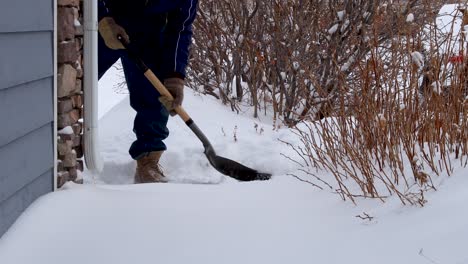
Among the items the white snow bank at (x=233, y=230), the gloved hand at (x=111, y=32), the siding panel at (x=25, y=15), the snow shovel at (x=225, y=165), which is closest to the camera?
the white snow bank at (x=233, y=230)

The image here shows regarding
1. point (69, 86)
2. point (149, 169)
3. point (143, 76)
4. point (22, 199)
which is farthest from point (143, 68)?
point (22, 199)

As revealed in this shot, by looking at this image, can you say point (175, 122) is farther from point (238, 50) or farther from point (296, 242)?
point (296, 242)

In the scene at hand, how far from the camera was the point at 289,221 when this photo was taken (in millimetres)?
2736

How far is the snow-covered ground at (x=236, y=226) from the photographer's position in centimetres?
222

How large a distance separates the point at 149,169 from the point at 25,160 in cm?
162

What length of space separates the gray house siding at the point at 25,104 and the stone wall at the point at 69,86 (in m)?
0.13

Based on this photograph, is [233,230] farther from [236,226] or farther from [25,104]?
[25,104]

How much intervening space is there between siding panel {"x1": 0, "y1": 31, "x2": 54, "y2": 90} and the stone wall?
6.0 inches

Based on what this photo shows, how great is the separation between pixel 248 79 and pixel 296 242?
355 cm

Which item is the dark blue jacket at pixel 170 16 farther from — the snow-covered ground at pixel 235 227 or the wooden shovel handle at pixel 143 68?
the snow-covered ground at pixel 235 227

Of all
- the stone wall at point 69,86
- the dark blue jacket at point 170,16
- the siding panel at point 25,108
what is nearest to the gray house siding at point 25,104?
the siding panel at point 25,108

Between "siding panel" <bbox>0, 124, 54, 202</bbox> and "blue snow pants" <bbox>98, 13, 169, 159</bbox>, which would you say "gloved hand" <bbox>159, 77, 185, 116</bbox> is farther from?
"siding panel" <bbox>0, 124, 54, 202</bbox>

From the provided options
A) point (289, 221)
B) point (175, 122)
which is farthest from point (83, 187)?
point (175, 122)

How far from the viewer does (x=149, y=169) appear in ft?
13.9
